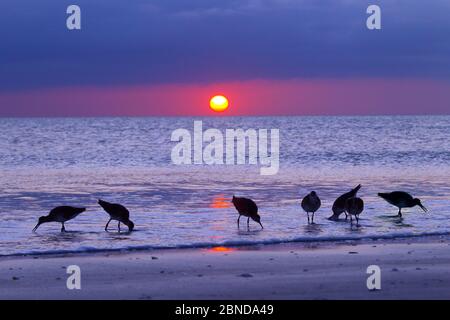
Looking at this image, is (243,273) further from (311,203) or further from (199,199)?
(199,199)

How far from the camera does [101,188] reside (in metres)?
21.2

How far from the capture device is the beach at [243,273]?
7738 mm

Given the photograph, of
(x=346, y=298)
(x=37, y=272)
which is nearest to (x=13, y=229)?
(x=37, y=272)

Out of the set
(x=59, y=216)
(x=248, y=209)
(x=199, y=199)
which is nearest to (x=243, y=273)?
(x=248, y=209)

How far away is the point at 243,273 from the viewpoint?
8836 millimetres

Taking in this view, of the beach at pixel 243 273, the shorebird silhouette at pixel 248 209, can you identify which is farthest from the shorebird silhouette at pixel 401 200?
the beach at pixel 243 273

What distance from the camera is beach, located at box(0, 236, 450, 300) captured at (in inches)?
305

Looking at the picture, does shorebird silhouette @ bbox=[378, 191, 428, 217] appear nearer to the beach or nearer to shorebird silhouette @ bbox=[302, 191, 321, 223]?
shorebird silhouette @ bbox=[302, 191, 321, 223]

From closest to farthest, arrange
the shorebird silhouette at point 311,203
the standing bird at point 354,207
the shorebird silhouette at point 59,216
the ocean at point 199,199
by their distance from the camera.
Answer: the ocean at point 199,199
the shorebird silhouette at point 59,216
the standing bird at point 354,207
the shorebird silhouette at point 311,203

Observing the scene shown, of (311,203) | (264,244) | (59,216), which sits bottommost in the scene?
(264,244)

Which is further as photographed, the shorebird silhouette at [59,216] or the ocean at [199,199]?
the shorebird silhouette at [59,216]

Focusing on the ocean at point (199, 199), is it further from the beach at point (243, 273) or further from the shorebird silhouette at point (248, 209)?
the beach at point (243, 273)

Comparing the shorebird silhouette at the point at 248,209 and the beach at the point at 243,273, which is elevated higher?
the shorebird silhouette at the point at 248,209
